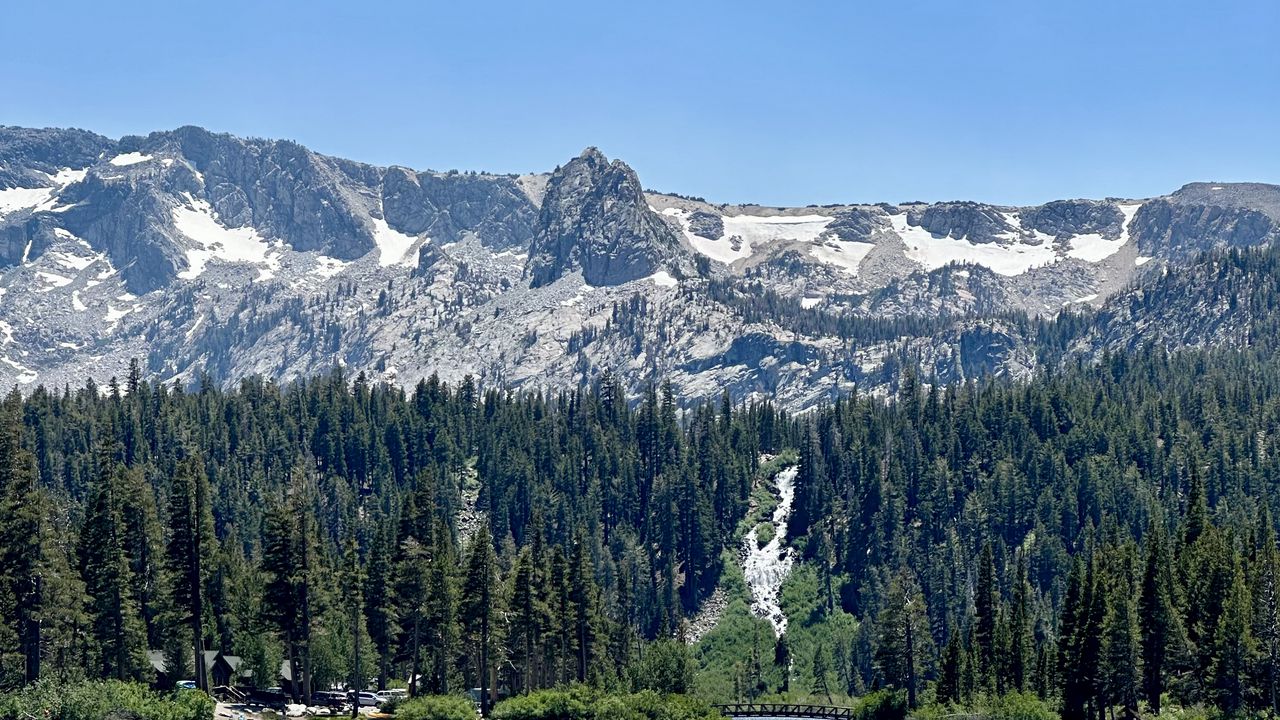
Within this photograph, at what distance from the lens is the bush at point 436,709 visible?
11555 centimetres

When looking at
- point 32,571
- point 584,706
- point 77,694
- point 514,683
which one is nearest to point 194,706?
point 77,694

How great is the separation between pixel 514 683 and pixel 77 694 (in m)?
50.4

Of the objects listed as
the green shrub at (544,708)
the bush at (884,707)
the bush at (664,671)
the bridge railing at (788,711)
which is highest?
the green shrub at (544,708)

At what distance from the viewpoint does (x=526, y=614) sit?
13875 cm

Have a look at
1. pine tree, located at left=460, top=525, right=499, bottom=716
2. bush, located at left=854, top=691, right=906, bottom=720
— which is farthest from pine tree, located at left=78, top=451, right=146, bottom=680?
bush, located at left=854, top=691, right=906, bottom=720

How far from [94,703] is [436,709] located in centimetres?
2205

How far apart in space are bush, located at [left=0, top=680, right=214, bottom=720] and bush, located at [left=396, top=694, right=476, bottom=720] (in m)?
13.1

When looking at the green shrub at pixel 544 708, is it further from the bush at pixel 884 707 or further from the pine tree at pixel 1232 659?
the pine tree at pixel 1232 659

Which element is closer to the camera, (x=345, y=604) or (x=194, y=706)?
(x=194, y=706)

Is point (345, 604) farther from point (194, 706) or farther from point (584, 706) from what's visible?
point (194, 706)

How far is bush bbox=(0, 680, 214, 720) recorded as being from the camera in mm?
101625

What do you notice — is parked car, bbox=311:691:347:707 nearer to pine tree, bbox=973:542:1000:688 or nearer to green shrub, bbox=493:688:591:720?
green shrub, bbox=493:688:591:720

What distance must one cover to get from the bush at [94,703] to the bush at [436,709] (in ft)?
42.9

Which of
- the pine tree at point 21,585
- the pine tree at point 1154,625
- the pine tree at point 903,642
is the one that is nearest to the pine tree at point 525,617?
the pine tree at point 903,642
